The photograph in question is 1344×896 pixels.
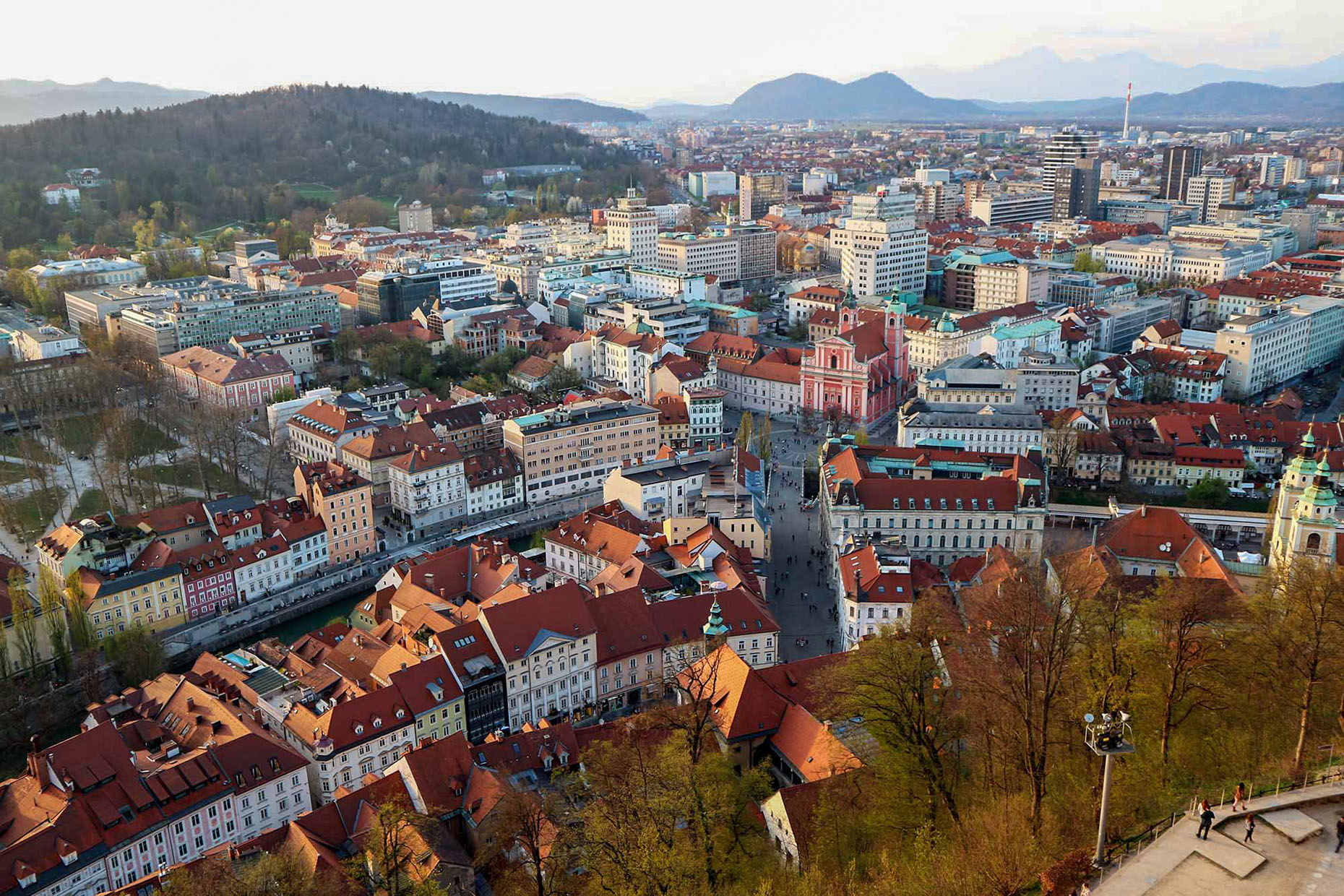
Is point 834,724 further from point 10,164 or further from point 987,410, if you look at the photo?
point 10,164

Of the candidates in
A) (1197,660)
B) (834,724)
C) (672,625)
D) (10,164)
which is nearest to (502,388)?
(672,625)

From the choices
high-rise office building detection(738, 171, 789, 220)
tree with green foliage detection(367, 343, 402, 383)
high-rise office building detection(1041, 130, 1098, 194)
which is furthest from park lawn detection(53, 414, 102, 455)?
high-rise office building detection(1041, 130, 1098, 194)

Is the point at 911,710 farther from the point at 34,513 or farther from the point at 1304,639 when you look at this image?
the point at 34,513

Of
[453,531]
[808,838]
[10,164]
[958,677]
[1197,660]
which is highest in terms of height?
[10,164]

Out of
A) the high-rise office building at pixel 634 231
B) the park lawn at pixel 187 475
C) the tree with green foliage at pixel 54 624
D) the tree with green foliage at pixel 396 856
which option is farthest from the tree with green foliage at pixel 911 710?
the high-rise office building at pixel 634 231

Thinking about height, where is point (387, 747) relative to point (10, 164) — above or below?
below

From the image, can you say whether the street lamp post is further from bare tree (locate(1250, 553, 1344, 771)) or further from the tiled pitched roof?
the tiled pitched roof
